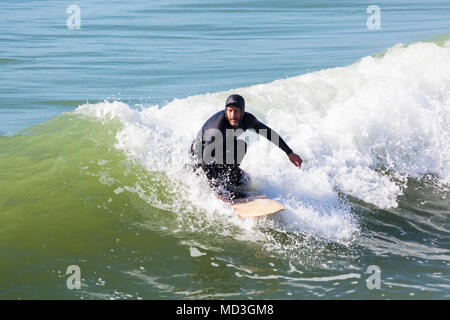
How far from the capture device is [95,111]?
34.9 ft

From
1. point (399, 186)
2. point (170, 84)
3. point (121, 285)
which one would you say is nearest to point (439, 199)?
point (399, 186)

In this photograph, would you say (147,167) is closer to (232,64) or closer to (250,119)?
(250,119)

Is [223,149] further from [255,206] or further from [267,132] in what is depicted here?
[255,206]

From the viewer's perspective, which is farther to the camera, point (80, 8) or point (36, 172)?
point (80, 8)

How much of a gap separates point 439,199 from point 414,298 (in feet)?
10.8

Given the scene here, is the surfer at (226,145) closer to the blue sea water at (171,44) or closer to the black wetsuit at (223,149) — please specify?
the black wetsuit at (223,149)

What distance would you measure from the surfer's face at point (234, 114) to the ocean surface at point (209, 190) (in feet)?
3.02

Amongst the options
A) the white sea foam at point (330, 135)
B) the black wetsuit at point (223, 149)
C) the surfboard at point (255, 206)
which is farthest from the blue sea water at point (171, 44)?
the surfboard at point (255, 206)

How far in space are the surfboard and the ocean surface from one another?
0.13m

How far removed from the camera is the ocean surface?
609 cm

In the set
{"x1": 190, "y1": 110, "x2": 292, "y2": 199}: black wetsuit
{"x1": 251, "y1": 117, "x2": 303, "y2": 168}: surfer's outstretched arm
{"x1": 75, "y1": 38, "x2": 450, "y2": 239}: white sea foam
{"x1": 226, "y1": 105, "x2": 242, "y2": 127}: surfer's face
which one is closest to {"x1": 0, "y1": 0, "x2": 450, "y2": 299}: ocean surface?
{"x1": 75, "y1": 38, "x2": 450, "y2": 239}: white sea foam

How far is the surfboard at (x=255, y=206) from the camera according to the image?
708cm

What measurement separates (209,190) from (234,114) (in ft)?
3.63

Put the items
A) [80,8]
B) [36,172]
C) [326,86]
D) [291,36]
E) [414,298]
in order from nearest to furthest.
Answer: [414,298] < [36,172] < [326,86] < [291,36] < [80,8]
